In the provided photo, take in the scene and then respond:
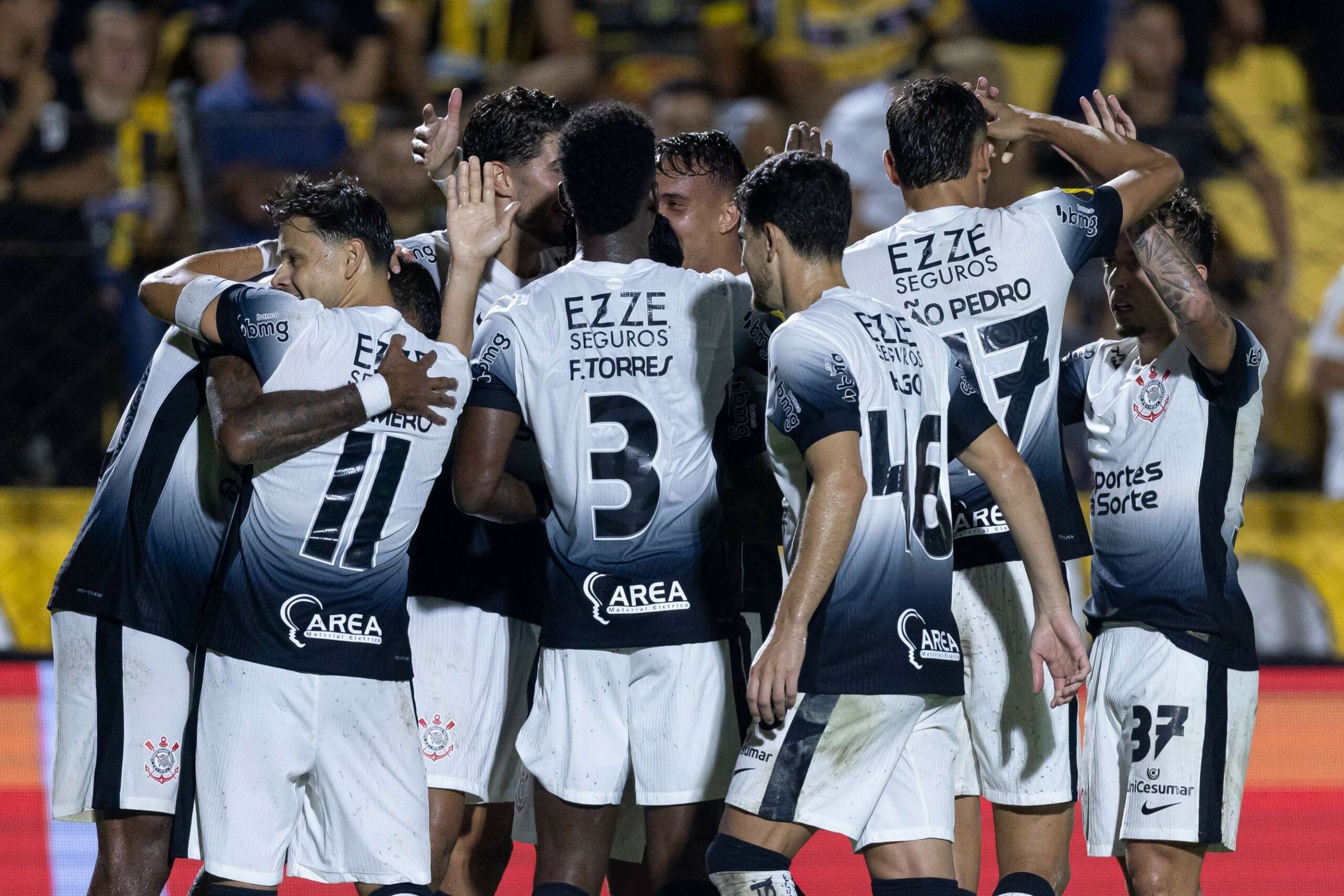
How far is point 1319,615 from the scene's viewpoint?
8492 mm

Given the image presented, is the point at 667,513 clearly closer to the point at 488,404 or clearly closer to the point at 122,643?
the point at 488,404

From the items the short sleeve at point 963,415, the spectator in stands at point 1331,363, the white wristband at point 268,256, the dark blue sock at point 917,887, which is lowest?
the spectator in stands at point 1331,363

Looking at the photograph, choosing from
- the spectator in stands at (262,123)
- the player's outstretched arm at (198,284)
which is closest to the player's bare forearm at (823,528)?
the player's outstretched arm at (198,284)

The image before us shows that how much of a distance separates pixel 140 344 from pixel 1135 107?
6.03 metres

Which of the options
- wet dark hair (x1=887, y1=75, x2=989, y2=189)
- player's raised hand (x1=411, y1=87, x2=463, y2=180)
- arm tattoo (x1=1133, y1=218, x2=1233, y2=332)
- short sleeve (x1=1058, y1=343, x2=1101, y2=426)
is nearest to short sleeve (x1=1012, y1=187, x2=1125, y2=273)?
arm tattoo (x1=1133, y1=218, x2=1233, y2=332)

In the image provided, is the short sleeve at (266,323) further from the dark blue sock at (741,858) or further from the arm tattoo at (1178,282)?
the arm tattoo at (1178,282)

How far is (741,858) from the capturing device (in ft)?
11.0

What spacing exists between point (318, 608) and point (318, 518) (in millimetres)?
204

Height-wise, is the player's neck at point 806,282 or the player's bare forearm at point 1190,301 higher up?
the player's neck at point 806,282

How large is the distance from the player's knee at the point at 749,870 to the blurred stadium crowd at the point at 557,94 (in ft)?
19.1

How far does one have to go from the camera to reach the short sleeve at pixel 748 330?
399 centimetres

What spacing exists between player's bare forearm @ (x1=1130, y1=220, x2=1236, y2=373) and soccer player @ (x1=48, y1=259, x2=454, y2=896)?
7.79 feet

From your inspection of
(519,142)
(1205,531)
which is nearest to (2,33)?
(519,142)

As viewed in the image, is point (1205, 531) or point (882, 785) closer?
point (882, 785)
